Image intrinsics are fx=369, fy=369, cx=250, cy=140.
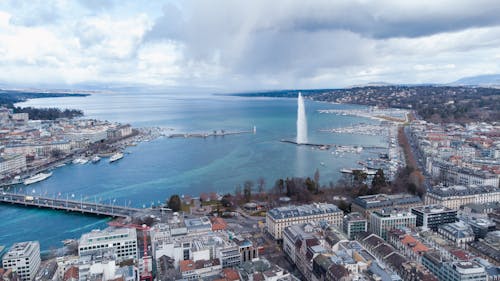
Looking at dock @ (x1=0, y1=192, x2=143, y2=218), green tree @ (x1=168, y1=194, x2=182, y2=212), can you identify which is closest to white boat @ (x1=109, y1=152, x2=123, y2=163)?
dock @ (x1=0, y1=192, x2=143, y2=218)

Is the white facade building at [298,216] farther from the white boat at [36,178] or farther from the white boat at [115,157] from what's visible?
the white boat at [115,157]

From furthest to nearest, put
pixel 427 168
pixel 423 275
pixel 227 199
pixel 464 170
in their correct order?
pixel 427 168 → pixel 464 170 → pixel 227 199 → pixel 423 275

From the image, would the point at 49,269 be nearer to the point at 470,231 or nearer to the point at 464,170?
the point at 470,231

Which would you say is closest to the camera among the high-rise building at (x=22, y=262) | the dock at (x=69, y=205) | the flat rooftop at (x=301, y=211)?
the high-rise building at (x=22, y=262)

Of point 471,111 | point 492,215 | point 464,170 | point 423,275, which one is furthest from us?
point 471,111

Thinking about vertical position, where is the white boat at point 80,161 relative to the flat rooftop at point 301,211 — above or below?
below

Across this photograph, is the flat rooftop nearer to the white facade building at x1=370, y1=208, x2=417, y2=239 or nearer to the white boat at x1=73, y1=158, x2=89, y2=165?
the white facade building at x1=370, y1=208, x2=417, y2=239

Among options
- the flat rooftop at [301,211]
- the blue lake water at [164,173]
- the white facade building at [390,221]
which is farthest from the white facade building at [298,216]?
the blue lake water at [164,173]

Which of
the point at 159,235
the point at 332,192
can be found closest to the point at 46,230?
the point at 159,235
